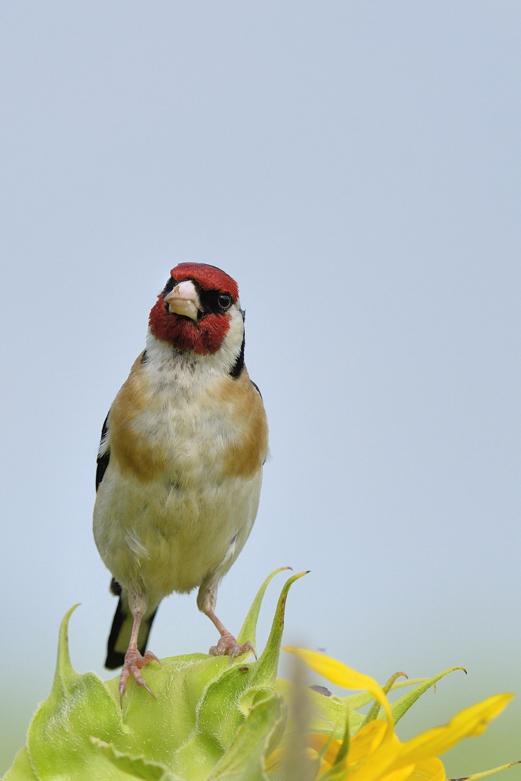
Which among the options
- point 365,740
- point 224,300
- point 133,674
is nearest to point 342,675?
point 365,740

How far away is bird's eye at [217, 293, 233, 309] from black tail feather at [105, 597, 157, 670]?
1.67 metres

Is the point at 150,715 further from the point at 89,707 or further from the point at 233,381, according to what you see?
the point at 233,381

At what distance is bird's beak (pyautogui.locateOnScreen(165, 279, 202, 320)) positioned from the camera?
104 inches

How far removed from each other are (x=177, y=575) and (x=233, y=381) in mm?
742

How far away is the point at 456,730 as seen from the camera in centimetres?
98

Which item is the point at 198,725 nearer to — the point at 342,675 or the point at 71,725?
the point at 71,725

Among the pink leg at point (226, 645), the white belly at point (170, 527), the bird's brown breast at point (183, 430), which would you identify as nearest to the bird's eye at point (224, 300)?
the bird's brown breast at point (183, 430)

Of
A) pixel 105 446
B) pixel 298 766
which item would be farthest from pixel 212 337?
pixel 298 766

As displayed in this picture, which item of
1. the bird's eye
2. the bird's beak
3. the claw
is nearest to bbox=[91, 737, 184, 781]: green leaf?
the claw

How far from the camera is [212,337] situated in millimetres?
2803

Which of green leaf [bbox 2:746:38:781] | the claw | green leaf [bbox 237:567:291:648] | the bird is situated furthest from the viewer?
the bird

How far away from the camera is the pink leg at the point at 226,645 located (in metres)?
1.56

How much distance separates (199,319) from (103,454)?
2.52 ft

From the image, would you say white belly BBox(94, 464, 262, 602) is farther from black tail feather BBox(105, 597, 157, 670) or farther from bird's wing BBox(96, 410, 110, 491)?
black tail feather BBox(105, 597, 157, 670)
